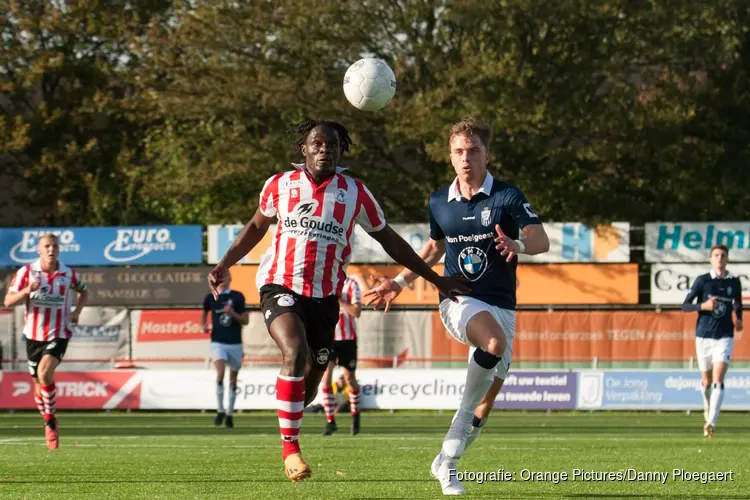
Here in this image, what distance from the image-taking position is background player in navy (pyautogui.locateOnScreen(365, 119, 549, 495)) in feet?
27.6

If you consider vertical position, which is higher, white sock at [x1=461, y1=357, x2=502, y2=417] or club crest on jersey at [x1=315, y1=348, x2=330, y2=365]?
club crest on jersey at [x1=315, y1=348, x2=330, y2=365]

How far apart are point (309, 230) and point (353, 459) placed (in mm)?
3878

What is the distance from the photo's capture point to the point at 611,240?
3159 cm

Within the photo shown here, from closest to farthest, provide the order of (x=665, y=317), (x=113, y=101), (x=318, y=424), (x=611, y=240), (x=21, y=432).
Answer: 1. (x=21, y=432)
2. (x=318, y=424)
3. (x=665, y=317)
4. (x=611, y=240)
5. (x=113, y=101)

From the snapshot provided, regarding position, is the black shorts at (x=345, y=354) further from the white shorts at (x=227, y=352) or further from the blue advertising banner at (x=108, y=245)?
the blue advertising banner at (x=108, y=245)

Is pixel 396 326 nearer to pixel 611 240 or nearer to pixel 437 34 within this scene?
pixel 611 240

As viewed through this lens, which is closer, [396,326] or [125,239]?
[396,326]

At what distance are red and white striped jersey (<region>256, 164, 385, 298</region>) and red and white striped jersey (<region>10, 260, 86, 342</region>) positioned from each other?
6380mm

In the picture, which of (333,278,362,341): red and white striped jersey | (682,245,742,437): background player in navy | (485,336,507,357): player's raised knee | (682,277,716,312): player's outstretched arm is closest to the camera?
(485,336,507,357): player's raised knee

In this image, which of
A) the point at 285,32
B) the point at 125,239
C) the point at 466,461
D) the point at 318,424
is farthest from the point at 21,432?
the point at 285,32

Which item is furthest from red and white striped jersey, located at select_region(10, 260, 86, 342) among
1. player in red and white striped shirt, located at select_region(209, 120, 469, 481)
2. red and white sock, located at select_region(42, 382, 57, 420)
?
player in red and white striped shirt, located at select_region(209, 120, 469, 481)

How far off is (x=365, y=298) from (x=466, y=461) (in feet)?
10.6

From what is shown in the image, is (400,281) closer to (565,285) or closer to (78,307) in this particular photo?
(78,307)

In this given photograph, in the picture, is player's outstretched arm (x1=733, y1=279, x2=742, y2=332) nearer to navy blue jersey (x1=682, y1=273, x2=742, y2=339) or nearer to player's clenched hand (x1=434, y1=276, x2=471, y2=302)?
navy blue jersey (x1=682, y1=273, x2=742, y2=339)
